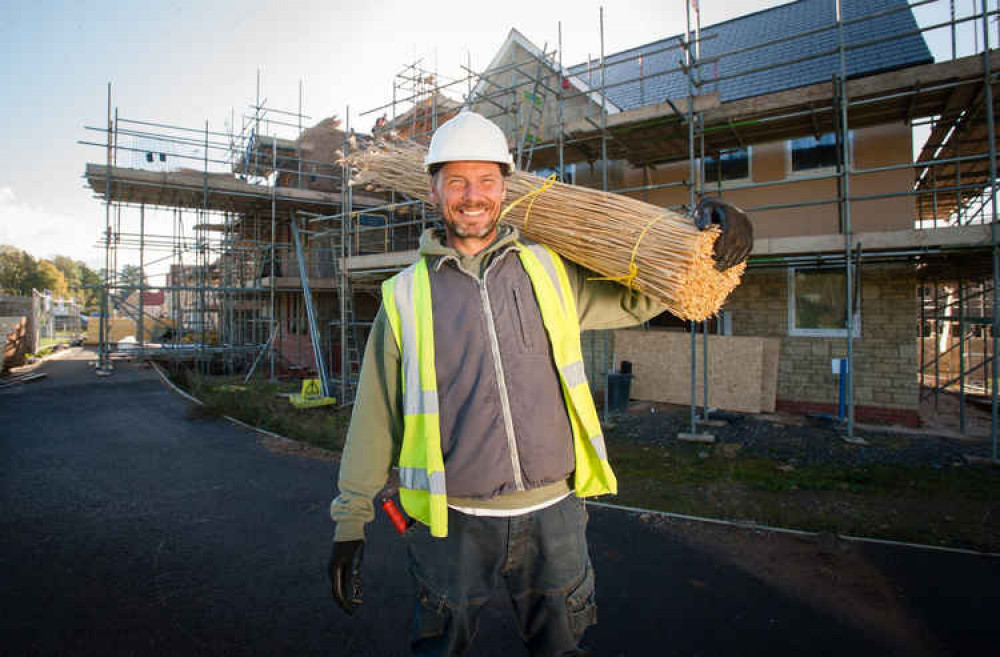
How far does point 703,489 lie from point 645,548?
184 cm

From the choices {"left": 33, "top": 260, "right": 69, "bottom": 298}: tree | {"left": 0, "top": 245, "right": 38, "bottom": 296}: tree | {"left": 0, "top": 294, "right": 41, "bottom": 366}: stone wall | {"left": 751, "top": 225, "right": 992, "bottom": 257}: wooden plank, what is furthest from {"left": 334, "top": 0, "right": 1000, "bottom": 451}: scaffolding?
{"left": 33, "top": 260, "right": 69, "bottom": 298}: tree

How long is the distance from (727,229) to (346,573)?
5.79 feet

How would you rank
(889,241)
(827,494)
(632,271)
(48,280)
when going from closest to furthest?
1. (632,271)
2. (827,494)
3. (889,241)
4. (48,280)

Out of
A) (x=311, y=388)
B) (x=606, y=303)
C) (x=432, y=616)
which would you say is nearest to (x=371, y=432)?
(x=432, y=616)

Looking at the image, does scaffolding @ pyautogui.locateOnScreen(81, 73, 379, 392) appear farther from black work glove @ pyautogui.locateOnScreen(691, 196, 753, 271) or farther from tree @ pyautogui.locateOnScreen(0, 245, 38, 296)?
tree @ pyautogui.locateOnScreen(0, 245, 38, 296)

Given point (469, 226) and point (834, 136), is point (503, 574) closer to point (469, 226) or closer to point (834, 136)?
point (469, 226)

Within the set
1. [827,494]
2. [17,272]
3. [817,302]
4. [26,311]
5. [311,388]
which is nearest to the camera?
[827,494]

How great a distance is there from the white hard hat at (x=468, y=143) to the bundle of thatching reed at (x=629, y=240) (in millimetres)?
364

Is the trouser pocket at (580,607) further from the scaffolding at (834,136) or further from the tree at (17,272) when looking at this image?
the tree at (17,272)

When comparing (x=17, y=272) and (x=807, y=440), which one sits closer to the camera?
(x=807, y=440)

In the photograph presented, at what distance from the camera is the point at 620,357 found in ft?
36.1

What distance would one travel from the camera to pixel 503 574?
1735mm

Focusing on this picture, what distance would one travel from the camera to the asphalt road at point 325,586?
2.95m

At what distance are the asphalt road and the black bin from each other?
17.9ft
